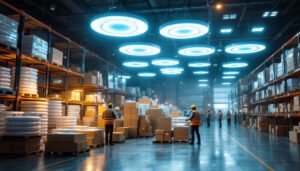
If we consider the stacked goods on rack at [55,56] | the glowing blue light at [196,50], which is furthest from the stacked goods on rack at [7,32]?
the glowing blue light at [196,50]

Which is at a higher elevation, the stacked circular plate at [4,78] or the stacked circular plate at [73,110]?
the stacked circular plate at [4,78]

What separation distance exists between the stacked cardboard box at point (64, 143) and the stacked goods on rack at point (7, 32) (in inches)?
147

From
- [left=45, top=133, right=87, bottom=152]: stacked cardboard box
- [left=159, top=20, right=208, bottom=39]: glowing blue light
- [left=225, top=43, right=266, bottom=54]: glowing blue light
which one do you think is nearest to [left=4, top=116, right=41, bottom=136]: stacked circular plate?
[left=45, top=133, right=87, bottom=152]: stacked cardboard box

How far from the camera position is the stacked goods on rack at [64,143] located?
7738mm

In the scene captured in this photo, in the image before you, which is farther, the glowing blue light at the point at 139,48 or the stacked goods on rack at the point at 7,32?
the glowing blue light at the point at 139,48

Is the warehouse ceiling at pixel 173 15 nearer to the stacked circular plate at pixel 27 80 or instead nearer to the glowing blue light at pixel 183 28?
the glowing blue light at pixel 183 28

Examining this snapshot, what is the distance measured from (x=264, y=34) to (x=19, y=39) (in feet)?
63.6

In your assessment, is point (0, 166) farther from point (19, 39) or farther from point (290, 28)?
point (290, 28)

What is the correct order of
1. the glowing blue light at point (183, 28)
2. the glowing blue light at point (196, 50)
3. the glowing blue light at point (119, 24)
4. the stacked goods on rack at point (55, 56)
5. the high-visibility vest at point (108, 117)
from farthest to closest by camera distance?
1. the glowing blue light at point (196, 50)
2. the stacked goods on rack at point (55, 56)
3. the glowing blue light at point (183, 28)
4. the high-visibility vest at point (108, 117)
5. the glowing blue light at point (119, 24)

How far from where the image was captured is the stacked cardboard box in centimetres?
774

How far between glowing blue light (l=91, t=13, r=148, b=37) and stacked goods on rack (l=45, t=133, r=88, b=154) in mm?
5224

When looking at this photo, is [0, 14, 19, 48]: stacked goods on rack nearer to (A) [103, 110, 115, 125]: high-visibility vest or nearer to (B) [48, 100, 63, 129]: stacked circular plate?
(B) [48, 100, 63, 129]: stacked circular plate

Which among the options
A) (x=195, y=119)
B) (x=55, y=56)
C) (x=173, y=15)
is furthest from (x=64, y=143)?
(x=173, y=15)

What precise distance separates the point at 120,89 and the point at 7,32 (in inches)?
620
